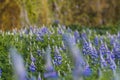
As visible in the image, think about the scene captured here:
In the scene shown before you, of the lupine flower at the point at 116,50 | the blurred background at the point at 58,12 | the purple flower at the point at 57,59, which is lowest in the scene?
the purple flower at the point at 57,59

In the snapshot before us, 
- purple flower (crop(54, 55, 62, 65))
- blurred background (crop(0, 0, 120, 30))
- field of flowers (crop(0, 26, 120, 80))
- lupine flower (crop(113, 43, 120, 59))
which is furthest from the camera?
blurred background (crop(0, 0, 120, 30))

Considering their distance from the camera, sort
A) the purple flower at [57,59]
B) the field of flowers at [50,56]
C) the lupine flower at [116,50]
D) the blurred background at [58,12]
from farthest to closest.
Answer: the blurred background at [58,12] → the lupine flower at [116,50] → the purple flower at [57,59] → the field of flowers at [50,56]

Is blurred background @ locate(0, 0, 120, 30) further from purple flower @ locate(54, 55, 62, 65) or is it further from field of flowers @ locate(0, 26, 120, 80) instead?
purple flower @ locate(54, 55, 62, 65)

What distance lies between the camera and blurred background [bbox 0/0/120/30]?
11.5 meters

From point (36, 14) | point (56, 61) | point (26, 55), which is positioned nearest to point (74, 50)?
point (56, 61)

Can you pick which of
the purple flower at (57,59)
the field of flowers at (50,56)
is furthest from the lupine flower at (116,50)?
the purple flower at (57,59)

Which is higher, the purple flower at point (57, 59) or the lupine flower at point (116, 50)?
the lupine flower at point (116, 50)

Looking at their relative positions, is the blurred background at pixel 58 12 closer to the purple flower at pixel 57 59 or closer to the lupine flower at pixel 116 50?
the lupine flower at pixel 116 50

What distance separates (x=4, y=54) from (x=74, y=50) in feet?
12.7

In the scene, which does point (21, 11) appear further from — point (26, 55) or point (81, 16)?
point (81, 16)

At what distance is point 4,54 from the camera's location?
6.26 m

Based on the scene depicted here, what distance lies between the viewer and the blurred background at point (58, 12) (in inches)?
453

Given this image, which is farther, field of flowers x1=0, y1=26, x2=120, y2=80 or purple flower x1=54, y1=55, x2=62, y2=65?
purple flower x1=54, y1=55, x2=62, y2=65

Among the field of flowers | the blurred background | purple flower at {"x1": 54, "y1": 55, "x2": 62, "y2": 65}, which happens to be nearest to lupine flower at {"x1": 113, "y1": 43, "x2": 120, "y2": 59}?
the field of flowers
